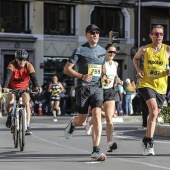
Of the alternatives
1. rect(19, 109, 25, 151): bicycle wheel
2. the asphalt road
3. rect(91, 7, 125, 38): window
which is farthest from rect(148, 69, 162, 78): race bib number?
rect(91, 7, 125, 38): window

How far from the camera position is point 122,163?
35.1ft

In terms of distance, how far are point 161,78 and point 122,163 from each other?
1.73 metres

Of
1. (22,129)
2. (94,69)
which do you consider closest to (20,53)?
(22,129)

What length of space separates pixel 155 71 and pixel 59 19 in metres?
31.0

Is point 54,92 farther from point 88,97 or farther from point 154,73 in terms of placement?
point 88,97

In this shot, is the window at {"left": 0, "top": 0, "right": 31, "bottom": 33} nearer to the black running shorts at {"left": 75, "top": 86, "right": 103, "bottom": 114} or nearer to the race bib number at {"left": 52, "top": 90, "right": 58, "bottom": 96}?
the race bib number at {"left": 52, "top": 90, "right": 58, "bottom": 96}

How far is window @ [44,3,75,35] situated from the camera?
41.8m

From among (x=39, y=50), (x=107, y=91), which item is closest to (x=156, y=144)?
(x=107, y=91)

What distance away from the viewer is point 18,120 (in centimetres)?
1275

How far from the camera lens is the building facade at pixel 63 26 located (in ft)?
133

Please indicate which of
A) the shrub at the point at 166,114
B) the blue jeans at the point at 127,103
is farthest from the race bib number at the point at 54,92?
the shrub at the point at 166,114

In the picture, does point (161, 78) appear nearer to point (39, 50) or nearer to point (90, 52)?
point (90, 52)

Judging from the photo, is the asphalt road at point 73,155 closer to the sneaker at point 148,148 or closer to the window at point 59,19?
the sneaker at point 148,148

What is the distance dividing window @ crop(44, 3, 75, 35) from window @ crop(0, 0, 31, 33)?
1240 mm
